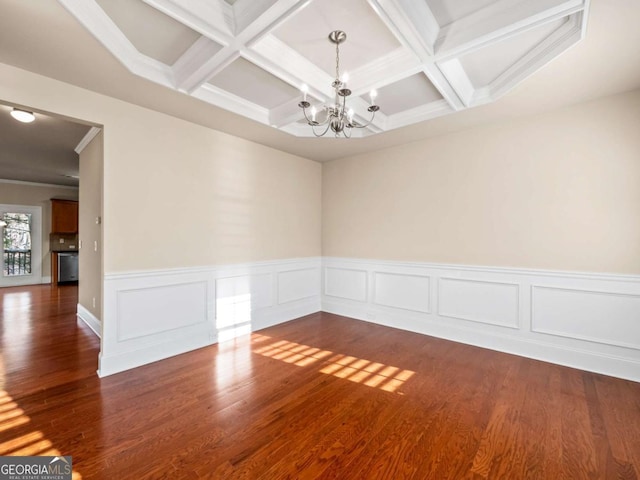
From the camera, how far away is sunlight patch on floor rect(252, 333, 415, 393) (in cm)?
273

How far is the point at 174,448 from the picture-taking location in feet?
6.08

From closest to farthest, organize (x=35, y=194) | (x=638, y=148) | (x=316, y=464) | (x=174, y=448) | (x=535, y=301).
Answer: (x=316, y=464) → (x=174, y=448) → (x=638, y=148) → (x=535, y=301) → (x=35, y=194)

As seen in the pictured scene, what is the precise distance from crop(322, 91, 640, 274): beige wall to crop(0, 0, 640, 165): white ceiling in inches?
12.2

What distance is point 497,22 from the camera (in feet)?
6.41

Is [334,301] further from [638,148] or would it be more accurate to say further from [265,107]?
[638,148]

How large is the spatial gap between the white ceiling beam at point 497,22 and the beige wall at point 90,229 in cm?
393

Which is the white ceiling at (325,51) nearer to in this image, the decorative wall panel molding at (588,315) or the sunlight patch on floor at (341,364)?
the decorative wall panel molding at (588,315)

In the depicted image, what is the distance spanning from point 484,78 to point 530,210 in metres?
1.51

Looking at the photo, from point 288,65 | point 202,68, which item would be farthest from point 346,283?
point 202,68

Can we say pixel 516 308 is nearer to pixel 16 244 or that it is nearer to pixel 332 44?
pixel 332 44

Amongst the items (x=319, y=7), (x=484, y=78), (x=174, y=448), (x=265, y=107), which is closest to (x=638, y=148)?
(x=484, y=78)

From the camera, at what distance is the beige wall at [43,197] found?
7.33 m

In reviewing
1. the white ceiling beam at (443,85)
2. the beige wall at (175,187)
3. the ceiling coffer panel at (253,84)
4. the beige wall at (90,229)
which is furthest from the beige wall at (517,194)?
the beige wall at (90,229)

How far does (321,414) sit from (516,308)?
2566 mm
